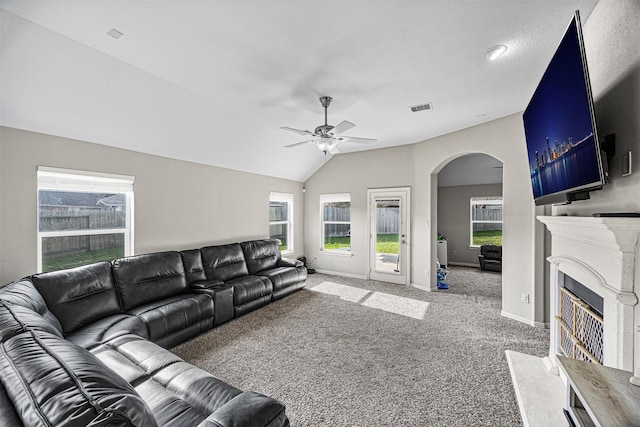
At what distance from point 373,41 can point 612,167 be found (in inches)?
74.4

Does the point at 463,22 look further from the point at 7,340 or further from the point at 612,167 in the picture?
the point at 7,340

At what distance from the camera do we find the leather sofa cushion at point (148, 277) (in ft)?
10.00

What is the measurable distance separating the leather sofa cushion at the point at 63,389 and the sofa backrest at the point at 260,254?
12.3ft

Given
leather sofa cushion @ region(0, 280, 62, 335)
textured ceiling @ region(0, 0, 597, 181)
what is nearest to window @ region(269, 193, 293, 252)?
textured ceiling @ region(0, 0, 597, 181)

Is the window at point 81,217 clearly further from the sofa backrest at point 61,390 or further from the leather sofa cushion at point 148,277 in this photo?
the sofa backrest at point 61,390

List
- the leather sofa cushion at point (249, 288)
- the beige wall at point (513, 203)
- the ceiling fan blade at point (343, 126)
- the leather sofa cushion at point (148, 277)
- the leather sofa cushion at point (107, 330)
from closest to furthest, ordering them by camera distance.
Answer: the leather sofa cushion at point (107, 330) → the ceiling fan blade at point (343, 126) → the leather sofa cushion at point (148, 277) → the beige wall at point (513, 203) → the leather sofa cushion at point (249, 288)

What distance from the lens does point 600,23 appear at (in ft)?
6.15

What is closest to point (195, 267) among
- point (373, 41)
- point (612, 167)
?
point (373, 41)

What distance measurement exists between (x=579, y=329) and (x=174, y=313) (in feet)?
12.2

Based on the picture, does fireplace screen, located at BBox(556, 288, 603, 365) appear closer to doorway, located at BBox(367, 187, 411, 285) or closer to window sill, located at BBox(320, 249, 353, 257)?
doorway, located at BBox(367, 187, 411, 285)

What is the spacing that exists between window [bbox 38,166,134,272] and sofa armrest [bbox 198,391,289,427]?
301 centimetres

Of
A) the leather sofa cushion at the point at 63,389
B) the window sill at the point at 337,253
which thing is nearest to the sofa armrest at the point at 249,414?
the leather sofa cushion at the point at 63,389

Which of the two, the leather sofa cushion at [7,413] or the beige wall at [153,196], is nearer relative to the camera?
the leather sofa cushion at [7,413]

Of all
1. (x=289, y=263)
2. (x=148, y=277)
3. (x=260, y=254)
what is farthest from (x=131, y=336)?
(x=289, y=263)
